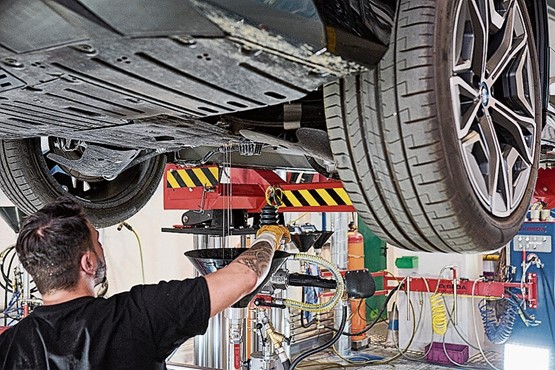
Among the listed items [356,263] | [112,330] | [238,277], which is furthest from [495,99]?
[356,263]

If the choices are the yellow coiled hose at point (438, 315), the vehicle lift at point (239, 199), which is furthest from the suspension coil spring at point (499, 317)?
the vehicle lift at point (239, 199)

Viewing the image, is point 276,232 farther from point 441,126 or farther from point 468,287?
point 468,287

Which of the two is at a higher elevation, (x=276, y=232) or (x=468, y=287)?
(x=276, y=232)

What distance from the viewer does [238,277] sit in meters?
1.95


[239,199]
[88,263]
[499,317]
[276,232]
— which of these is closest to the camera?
[88,263]

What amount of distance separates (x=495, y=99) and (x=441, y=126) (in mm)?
373

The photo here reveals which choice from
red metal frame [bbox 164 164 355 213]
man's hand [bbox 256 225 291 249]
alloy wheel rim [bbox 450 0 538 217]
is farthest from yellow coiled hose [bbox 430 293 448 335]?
alloy wheel rim [bbox 450 0 538 217]

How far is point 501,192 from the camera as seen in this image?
1796 millimetres

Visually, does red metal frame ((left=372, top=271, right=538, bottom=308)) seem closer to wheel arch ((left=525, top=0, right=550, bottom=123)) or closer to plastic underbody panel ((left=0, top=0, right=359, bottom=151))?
wheel arch ((left=525, top=0, right=550, bottom=123))

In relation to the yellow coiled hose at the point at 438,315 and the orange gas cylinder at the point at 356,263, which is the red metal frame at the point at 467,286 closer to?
the yellow coiled hose at the point at 438,315

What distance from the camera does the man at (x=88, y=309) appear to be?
1.76 metres

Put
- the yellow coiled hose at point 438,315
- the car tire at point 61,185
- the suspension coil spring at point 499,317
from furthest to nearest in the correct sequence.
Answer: the yellow coiled hose at point 438,315, the suspension coil spring at point 499,317, the car tire at point 61,185

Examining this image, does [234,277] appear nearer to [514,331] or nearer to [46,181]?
[46,181]

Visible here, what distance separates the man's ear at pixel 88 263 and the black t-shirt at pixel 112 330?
0.09 m
